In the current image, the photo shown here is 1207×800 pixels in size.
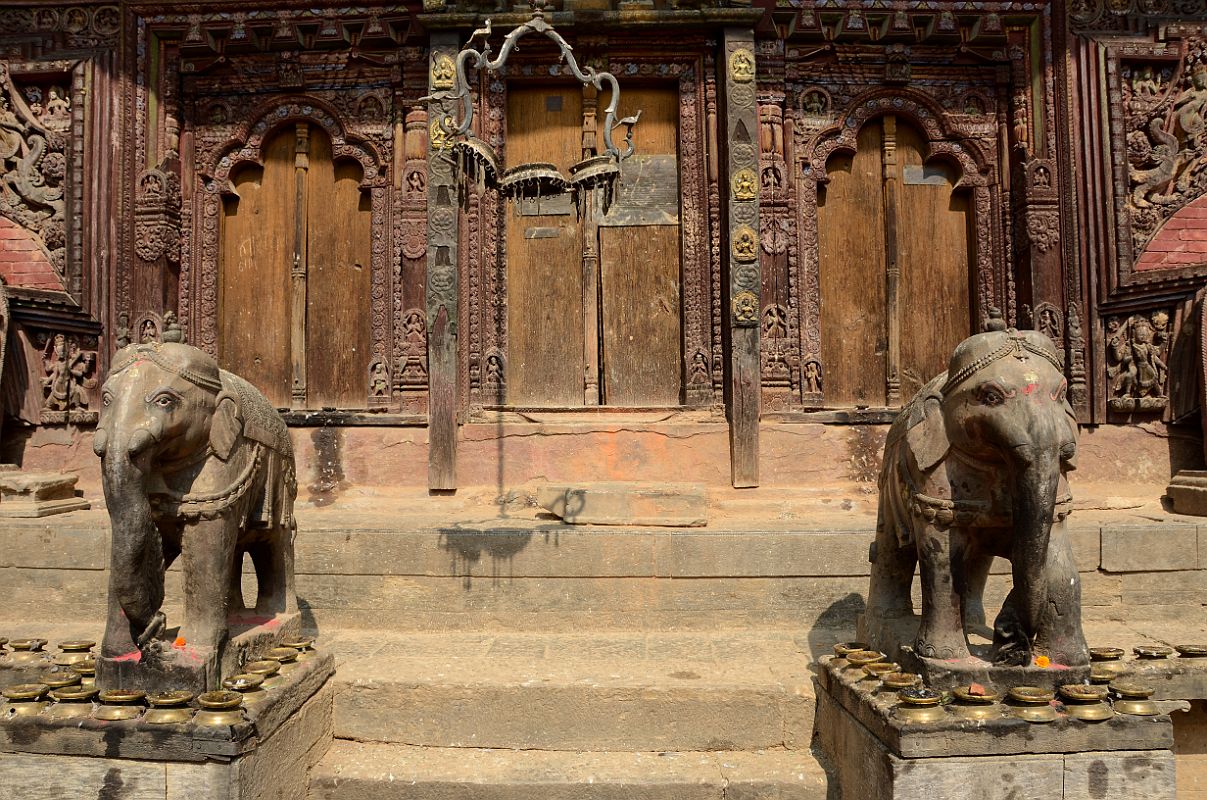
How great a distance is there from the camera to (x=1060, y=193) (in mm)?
7855

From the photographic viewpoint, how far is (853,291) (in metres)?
8.37

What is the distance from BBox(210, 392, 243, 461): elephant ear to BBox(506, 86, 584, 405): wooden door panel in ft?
15.1

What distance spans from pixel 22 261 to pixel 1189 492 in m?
11.1

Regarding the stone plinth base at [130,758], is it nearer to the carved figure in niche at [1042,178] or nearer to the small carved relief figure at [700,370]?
the small carved relief figure at [700,370]

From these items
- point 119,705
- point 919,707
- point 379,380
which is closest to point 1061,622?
point 919,707

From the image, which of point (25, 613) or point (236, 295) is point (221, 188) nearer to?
point (236, 295)

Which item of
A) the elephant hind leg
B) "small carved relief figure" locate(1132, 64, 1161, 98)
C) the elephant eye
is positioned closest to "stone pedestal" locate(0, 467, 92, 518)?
the elephant hind leg

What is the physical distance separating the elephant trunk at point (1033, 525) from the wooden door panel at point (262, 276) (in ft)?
24.0

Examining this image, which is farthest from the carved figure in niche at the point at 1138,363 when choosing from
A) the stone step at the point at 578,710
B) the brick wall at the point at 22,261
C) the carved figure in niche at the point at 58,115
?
the carved figure in niche at the point at 58,115

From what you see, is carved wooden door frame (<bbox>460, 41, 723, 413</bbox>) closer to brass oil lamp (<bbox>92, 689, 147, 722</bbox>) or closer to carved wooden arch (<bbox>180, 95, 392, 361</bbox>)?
carved wooden arch (<bbox>180, 95, 392, 361</bbox>)

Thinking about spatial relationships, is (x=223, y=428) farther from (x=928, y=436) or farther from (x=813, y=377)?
(x=813, y=377)

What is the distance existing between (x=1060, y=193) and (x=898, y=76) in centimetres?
202

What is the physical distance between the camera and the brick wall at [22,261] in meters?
7.79

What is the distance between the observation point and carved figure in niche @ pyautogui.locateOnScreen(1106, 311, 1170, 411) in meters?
7.45
